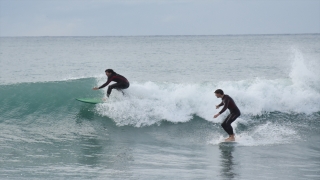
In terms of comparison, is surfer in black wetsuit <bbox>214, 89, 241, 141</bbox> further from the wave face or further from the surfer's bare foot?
the wave face

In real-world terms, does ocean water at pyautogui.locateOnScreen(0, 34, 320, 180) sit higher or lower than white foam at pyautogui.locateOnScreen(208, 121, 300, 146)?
higher

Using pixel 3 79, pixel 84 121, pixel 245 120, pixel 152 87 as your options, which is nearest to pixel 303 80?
pixel 245 120

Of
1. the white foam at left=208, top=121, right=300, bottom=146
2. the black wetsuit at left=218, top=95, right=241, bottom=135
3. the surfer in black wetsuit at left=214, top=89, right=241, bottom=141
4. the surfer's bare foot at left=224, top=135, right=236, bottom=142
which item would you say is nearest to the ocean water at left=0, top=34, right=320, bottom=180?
the white foam at left=208, top=121, right=300, bottom=146

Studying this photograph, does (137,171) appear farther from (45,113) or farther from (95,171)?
(45,113)

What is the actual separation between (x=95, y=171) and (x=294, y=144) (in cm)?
582

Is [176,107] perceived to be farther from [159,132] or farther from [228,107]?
[228,107]

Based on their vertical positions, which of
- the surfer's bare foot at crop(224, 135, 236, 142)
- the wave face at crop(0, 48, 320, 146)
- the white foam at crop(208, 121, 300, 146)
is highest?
the wave face at crop(0, 48, 320, 146)

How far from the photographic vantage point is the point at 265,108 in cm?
1559

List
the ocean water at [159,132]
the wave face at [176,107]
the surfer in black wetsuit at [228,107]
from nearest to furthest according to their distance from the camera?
the ocean water at [159,132] → the surfer in black wetsuit at [228,107] → the wave face at [176,107]

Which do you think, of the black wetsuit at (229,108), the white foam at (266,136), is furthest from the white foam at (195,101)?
the black wetsuit at (229,108)

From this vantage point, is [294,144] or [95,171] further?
[294,144]

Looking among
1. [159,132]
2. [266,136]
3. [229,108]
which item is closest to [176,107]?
[159,132]

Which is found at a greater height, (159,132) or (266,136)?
(159,132)

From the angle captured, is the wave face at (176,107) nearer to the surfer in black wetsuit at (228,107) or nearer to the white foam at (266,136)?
the white foam at (266,136)
